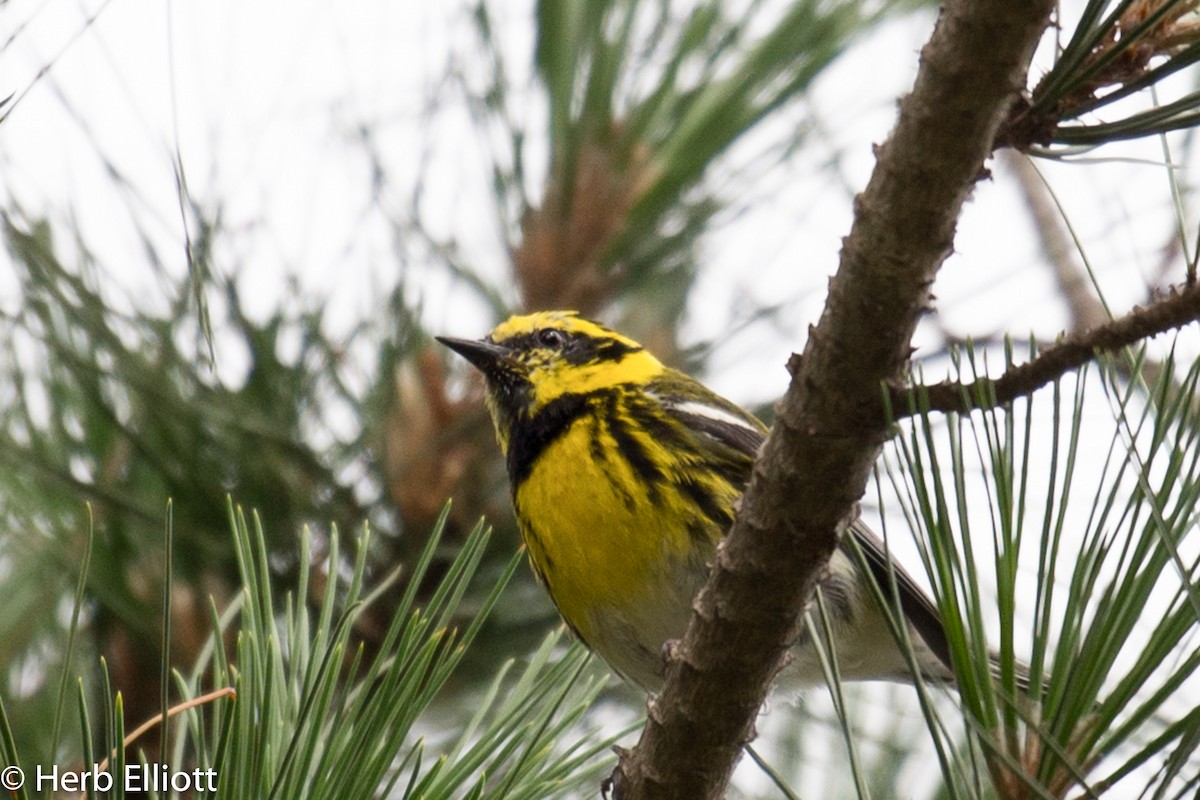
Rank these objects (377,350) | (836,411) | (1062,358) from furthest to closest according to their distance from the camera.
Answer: (377,350) → (836,411) → (1062,358)

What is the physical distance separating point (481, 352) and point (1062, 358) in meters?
1.52

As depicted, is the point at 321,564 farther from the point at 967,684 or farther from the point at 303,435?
the point at 967,684

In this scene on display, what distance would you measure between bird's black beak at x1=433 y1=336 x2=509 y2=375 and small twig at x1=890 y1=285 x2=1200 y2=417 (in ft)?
4.18

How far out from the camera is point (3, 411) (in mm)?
2438

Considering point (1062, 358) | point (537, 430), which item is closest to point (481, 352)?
point (537, 430)

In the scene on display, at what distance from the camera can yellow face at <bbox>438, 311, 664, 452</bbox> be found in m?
2.49

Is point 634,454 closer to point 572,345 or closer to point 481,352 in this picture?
point 481,352

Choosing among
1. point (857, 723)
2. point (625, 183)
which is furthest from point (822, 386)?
point (857, 723)

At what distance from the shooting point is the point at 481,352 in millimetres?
2525

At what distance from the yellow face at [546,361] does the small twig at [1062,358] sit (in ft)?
4.08

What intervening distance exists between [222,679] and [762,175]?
1428mm

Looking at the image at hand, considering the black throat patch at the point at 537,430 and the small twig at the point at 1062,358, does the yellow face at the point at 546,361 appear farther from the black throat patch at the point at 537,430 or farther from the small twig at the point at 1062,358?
the small twig at the point at 1062,358

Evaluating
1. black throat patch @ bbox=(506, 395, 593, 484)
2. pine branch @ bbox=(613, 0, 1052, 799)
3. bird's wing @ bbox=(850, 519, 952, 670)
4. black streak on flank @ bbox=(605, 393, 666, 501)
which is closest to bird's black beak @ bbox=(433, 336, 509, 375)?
black throat patch @ bbox=(506, 395, 593, 484)

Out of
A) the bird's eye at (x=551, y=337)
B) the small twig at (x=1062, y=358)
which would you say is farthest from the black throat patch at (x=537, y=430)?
the small twig at (x=1062, y=358)
